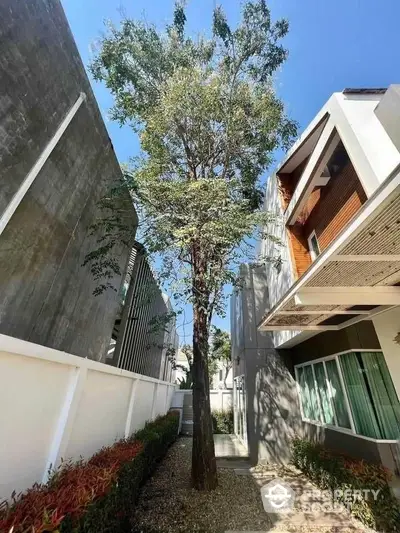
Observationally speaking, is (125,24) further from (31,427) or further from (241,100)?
(31,427)

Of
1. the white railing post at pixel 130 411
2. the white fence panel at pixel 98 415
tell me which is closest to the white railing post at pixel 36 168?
the white fence panel at pixel 98 415

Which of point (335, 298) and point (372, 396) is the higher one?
point (335, 298)

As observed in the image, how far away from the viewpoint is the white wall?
5207mm

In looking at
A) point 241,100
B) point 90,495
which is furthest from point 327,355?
point 241,100

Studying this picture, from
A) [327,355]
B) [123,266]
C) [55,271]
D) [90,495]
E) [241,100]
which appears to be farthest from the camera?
[123,266]

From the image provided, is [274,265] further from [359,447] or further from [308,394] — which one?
[359,447]

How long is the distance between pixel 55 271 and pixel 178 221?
9.42 ft

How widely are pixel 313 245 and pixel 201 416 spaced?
18.3ft

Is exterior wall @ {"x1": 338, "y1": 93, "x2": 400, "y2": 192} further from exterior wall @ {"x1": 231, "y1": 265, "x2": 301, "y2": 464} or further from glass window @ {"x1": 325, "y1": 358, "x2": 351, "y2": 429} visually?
glass window @ {"x1": 325, "y1": 358, "x2": 351, "y2": 429}

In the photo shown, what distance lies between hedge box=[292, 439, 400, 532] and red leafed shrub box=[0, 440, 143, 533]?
415cm

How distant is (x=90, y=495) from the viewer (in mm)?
2428

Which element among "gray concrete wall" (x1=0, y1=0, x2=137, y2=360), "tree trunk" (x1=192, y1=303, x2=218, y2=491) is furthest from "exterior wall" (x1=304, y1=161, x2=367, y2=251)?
"gray concrete wall" (x1=0, y1=0, x2=137, y2=360)

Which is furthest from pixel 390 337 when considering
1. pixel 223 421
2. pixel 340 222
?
pixel 223 421

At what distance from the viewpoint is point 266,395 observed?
8.53 meters
